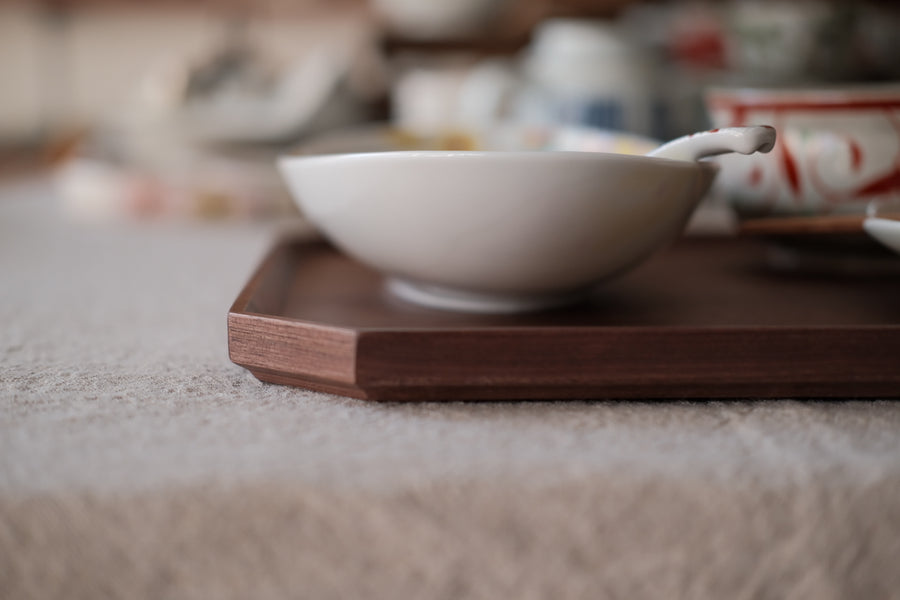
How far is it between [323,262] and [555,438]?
0.75ft

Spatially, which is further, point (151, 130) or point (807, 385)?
point (151, 130)

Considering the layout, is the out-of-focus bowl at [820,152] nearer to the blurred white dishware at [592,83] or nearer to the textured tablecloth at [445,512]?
the textured tablecloth at [445,512]

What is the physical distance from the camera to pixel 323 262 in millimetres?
417

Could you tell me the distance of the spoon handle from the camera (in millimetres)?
243

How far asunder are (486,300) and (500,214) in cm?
5

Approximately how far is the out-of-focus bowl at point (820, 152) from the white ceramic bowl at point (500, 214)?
12cm

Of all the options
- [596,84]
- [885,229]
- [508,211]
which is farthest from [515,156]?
[596,84]

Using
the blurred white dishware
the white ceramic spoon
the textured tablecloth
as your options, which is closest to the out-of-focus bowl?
the white ceramic spoon

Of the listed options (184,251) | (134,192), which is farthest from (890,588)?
(134,192)

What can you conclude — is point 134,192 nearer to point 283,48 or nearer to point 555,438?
point 555,438

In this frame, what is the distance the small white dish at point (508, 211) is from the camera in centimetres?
25

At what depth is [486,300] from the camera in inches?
11.7

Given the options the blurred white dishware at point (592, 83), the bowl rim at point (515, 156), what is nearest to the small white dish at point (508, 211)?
the bowl rim at point (515, 156)

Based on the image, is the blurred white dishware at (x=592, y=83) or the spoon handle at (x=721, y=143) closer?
the spoon handle at (x=721, y=143)
